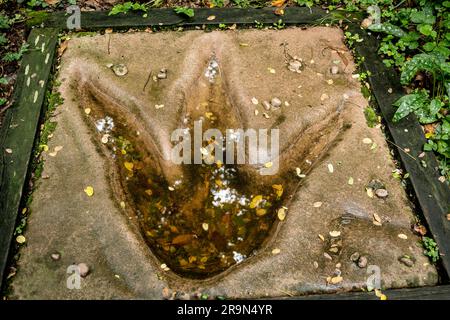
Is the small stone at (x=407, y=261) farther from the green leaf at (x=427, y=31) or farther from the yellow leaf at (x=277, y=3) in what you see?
the yellow leaf at (x=277, y=3)

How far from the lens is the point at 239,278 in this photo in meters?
2.52

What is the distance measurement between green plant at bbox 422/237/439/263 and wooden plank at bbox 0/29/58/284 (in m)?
2.72

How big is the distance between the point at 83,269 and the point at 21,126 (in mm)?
1363

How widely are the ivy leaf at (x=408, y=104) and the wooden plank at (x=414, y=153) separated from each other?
0.07 meters

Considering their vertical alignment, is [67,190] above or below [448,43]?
below

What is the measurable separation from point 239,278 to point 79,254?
1.04 m

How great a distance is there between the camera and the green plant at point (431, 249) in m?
2.61

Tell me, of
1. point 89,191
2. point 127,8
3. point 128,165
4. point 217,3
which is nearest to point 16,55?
point 127,8

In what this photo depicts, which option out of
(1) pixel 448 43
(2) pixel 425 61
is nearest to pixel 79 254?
(2) pixel 425 61

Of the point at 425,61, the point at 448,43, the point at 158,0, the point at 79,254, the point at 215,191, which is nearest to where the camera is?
the point at 79,254

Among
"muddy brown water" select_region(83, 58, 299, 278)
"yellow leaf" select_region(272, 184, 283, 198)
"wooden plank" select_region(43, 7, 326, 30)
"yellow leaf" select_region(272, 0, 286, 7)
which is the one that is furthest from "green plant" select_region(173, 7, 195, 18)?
"yellow leaf" select_region(272, 184, 283, 198)

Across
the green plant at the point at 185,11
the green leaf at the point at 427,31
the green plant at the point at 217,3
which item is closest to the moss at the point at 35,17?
the green plant at the point at 185,11
